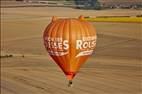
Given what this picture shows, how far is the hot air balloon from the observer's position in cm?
1480

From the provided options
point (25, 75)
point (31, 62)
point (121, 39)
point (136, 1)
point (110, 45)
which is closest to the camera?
point (25, 75)

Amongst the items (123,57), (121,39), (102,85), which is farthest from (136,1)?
(102,85)

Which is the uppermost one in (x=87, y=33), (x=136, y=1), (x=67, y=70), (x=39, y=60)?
(x=87, y=33)

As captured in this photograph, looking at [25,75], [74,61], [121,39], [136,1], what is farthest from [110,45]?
[136,1]

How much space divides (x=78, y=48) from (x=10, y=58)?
33.5ft

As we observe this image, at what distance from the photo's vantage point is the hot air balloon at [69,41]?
14805mm

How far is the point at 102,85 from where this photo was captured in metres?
18.2

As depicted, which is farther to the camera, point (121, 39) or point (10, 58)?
point (121, 39)

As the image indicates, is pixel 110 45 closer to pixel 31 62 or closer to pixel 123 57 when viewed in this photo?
pixel 123 57

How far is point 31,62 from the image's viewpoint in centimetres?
2344

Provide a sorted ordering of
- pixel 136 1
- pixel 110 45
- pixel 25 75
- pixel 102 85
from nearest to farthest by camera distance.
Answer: pixel 102 85, pixel 25 75, pixel 110 45, pixel 136 1

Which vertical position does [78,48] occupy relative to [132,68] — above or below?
above

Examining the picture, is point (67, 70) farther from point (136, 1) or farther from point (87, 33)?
point (136, 1)

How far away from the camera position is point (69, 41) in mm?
14977
